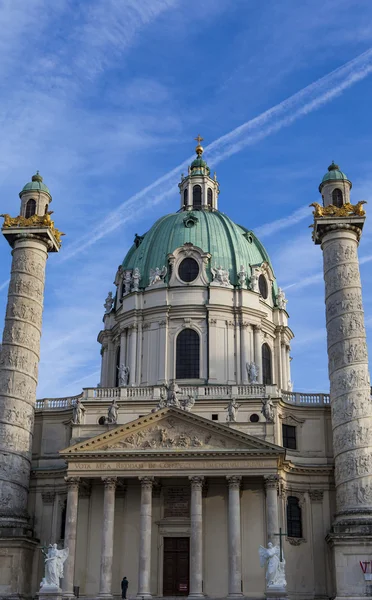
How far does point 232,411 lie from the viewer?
4341 centimetres

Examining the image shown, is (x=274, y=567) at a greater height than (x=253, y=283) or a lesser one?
lesser

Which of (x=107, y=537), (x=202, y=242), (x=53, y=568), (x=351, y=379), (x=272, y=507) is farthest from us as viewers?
(x=202, y=242)

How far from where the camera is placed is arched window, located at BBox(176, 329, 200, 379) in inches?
1971

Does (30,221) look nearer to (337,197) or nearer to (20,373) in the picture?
(20,373)

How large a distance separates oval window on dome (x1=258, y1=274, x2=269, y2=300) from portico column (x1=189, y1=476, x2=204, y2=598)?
1741cm

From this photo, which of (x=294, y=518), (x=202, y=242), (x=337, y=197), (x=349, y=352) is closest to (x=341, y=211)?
(x=337, y=197)

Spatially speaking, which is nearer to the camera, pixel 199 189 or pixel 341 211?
pixel 341 211

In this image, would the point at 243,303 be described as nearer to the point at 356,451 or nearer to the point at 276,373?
the point at 276,373

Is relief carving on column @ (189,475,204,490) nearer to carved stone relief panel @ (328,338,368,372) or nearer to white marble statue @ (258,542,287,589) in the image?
white marble statue @ (258,542,287,589)

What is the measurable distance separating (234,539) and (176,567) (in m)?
4.28

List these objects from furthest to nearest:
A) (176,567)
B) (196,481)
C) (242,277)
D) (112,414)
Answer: (242,277) → (112,414) → (176,567) → (196,481)

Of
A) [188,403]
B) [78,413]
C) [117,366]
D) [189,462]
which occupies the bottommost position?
[189,462]

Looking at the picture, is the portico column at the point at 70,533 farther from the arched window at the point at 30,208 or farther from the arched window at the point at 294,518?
the arched window at the point at 30,208

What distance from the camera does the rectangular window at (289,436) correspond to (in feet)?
150
